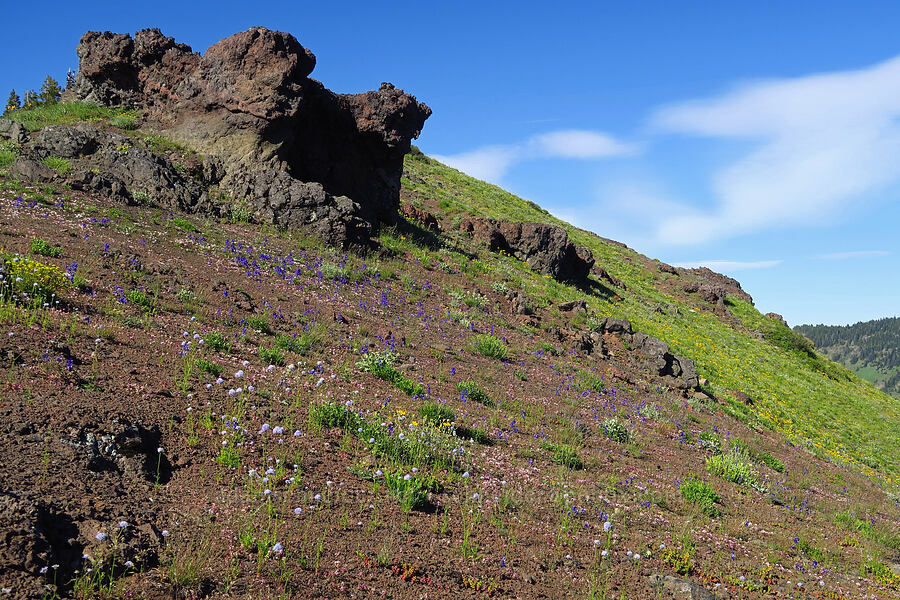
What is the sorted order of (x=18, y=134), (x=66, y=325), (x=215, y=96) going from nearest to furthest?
(x=66, y=325) → (x=18, y=134) → (x=215, y=96)

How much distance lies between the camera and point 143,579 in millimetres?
3982

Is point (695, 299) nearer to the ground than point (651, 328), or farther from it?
farther from it

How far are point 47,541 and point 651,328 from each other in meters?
26.6

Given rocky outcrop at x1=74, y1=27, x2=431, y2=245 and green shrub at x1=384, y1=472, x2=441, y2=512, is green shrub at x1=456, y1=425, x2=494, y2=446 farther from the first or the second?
rocky outcrop at x1=74, y1=27, x2=431, y2=245

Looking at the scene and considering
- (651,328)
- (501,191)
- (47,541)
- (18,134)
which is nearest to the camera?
(47,541)

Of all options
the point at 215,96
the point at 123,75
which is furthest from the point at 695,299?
the point at 123,75

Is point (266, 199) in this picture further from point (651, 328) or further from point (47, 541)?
point (651, 328)

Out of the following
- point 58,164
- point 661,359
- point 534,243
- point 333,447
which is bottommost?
point 333,447

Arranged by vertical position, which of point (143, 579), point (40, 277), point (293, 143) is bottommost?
point (143, 579)

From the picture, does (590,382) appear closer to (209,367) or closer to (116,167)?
(209,367)

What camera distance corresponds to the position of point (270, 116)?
17312 millimetres

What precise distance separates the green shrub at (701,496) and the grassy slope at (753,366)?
1126cm

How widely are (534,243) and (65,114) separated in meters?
21.1

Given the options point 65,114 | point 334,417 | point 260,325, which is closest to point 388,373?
point 334,417
